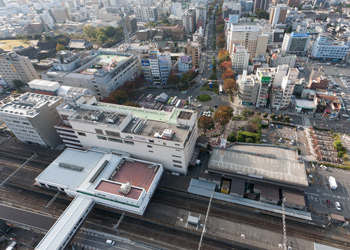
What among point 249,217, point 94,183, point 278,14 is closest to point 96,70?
point 94,183

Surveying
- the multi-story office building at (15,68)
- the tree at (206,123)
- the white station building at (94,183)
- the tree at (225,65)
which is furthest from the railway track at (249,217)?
the multi-story office building at (15,68)

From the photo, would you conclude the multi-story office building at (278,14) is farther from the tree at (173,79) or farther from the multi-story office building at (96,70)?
the multi-story office building at (96,70)

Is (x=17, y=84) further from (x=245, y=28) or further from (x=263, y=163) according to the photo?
(x=245, y=28)

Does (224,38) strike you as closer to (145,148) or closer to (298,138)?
(298,138)

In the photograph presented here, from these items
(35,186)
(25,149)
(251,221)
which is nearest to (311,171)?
(251,221)

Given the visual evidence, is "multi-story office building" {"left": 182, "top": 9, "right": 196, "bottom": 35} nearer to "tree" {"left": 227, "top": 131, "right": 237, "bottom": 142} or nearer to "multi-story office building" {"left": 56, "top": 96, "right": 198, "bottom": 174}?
"tree" {"left": 227, "top": 131, "right": 237, "bottom": 142}

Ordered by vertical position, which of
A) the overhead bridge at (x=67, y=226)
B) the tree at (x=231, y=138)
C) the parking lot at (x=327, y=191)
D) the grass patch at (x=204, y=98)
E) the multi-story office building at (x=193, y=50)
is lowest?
the parking lot at (x=327, y=191)

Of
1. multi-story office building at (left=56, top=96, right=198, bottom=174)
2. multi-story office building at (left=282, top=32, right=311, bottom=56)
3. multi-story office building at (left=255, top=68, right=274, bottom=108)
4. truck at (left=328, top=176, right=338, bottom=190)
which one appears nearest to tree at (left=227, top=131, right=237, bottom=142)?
multi-story office building at (left=56, top=96, right=198, bottom=174)
